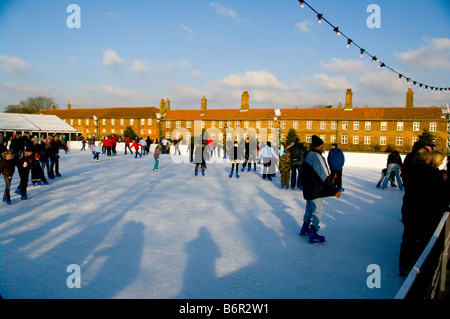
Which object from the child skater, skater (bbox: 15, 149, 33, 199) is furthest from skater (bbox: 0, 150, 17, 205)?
the child skater

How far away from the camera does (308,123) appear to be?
2085 inches

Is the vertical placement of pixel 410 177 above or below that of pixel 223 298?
above

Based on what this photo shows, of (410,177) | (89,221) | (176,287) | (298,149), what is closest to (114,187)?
(89,221)

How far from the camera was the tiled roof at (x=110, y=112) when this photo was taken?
6512cm

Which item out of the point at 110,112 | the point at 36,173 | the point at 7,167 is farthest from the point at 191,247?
the point at 110,112

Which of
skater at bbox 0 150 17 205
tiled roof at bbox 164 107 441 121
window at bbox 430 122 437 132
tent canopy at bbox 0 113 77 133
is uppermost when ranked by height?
tiled roof at bbox 164 107 441 121

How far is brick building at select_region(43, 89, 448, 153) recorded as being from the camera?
4712cm

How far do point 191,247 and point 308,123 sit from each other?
169ft

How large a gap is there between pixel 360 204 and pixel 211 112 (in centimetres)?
5500

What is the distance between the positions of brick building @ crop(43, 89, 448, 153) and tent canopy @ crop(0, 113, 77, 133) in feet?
33.7

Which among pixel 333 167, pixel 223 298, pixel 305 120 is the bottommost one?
pixel 223 298

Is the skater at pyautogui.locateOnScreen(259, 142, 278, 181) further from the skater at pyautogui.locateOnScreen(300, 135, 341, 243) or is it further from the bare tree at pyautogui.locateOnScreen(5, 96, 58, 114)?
the bare tree at pyautogui.locateOnScreen(5, 96, 58, 114)

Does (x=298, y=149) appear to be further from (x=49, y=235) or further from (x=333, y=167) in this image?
(x=49, y=235)

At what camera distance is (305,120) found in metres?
53.2
